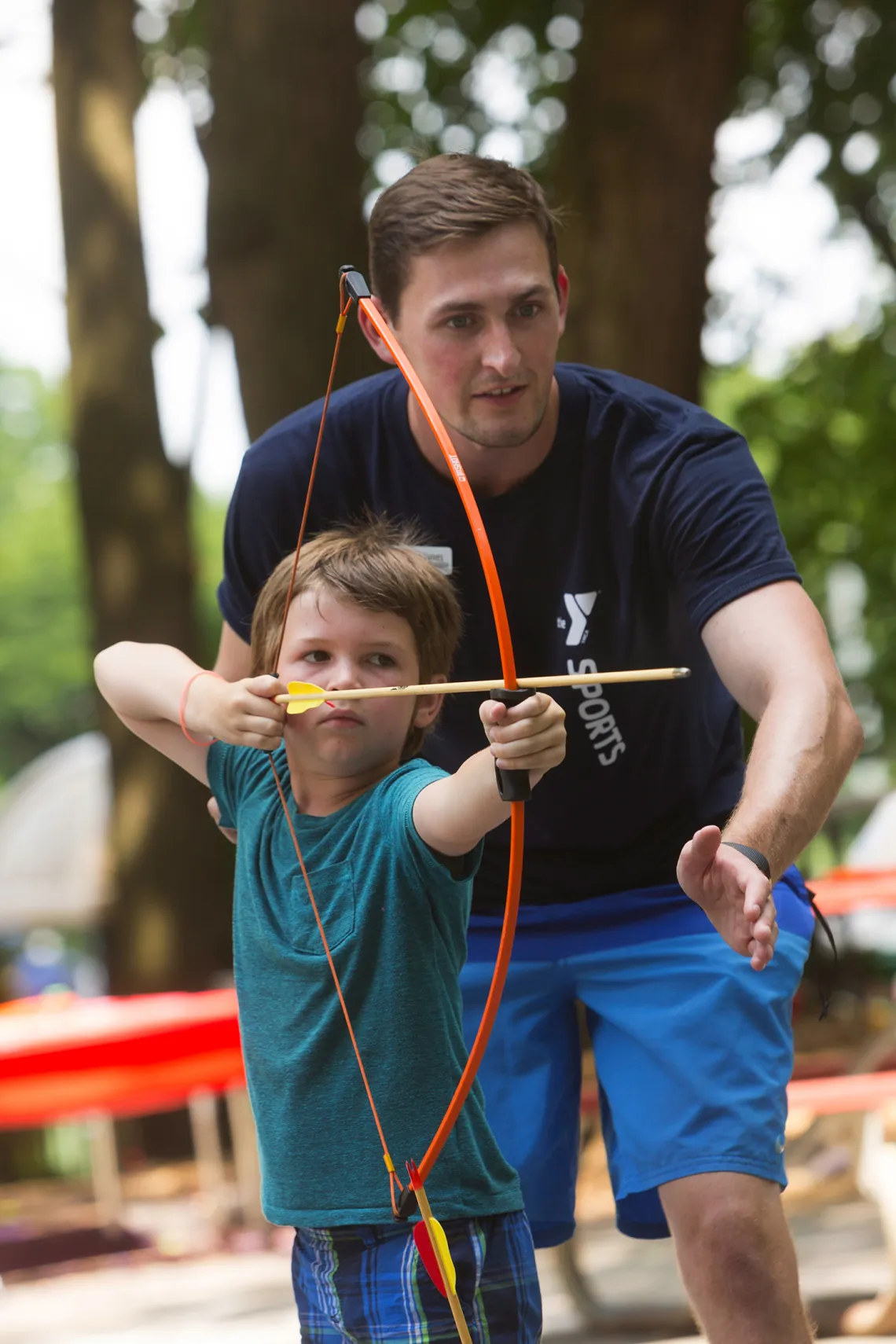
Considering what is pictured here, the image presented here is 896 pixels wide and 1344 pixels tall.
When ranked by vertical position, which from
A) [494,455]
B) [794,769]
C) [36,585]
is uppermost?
[36,585]

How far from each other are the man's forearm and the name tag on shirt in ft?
1.87

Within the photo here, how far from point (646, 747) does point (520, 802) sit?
2.86 feet

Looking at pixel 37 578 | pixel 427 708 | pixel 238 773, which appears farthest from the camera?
pixel 37 578

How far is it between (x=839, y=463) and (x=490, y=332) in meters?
6.74

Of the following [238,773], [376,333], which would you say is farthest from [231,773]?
[376,333]

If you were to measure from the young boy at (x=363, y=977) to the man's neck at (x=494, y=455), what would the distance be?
15.3 inches

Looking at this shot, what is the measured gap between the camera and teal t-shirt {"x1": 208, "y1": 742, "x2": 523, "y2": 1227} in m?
2.00

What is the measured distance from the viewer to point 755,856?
1.83 meters

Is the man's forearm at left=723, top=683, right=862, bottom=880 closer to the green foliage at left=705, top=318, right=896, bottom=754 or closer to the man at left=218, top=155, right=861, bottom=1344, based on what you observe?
the man at left=218, top=155, right=861, bottom=1344

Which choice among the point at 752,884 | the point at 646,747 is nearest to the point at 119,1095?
the point at 646,747

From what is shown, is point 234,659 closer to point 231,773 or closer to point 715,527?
point 231,773

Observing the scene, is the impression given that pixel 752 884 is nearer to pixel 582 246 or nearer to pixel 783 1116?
pixel 783 1116

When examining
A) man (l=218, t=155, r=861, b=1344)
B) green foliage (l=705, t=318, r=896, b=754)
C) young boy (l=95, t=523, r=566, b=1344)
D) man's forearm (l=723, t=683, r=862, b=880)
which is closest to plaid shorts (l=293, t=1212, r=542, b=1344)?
young boy (l=95, t=523, r=566, b=1344)

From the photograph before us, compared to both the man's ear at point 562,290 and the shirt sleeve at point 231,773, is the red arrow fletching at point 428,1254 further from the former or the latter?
the man's ear at point 562,290
